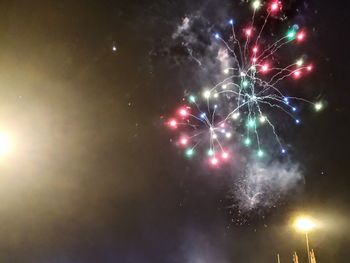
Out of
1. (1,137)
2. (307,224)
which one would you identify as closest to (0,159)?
(1,137)

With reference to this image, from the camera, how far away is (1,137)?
1652 cm

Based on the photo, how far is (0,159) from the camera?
1616 cm

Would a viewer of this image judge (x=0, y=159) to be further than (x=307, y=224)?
No

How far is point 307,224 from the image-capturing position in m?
25.2

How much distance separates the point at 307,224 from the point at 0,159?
1601 cm

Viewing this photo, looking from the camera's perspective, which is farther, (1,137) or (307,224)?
(307,224)

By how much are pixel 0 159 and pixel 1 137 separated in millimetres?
814

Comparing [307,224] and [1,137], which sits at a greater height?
[307,224]

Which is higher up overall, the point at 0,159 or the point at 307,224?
the point at 307,224

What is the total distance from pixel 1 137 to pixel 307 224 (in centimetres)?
1608

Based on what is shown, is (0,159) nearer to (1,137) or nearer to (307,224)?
(1,137)
